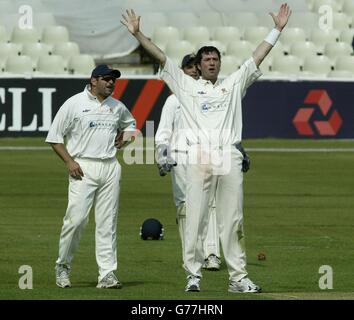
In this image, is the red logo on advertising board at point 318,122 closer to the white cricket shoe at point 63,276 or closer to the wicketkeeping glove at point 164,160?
the wicketkeeping glove at point 164,160

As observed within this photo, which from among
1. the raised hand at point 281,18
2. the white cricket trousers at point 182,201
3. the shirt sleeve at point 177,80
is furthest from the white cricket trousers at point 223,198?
the white cricket trousers at point 182,201

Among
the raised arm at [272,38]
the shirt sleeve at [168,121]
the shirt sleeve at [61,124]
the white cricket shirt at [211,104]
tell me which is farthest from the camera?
the shirt sleeve at [168,121]

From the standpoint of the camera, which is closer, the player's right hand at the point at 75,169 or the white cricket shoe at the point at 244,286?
the white cricket shoe at the point at 244,286

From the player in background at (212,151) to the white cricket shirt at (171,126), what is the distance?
2.24 m

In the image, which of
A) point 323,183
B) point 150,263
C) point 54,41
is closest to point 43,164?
point 323,183

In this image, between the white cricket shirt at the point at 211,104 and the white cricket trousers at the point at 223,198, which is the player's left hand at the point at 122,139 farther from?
the white cricket trousers at the point at 223,198

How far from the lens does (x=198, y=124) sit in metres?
12.1

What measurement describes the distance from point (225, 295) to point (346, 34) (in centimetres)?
2713

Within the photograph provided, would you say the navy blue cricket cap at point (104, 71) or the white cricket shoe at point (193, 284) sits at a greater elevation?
the navy blue cricket cap at point (104, 71)

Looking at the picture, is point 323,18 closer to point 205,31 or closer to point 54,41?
point 205,31

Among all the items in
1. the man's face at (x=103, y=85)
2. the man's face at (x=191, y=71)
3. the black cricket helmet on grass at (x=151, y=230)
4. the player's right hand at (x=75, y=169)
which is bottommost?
the player's right hand at (x=75, y=169)

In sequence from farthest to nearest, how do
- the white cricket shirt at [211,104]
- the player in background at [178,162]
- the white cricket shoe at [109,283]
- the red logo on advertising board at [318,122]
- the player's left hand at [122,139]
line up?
1. the red logo on advertising board at [318,122]
2. the player in background at [178,162]
3. the player's left hand at [122,139]
4. the white cricket shoe at [109,283]
5. the white cricket shirt at [211,104]

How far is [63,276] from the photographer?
501 inches

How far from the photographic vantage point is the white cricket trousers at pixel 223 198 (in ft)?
39.6
